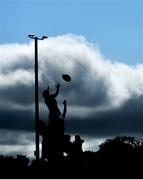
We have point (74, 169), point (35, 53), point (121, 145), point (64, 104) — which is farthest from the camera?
point (121, 145)

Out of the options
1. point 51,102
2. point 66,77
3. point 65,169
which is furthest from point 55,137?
point 66,77

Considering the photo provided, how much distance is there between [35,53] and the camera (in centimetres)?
3319

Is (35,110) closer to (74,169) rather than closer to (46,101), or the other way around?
(46,101)

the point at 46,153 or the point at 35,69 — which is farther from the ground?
the point at 35,69

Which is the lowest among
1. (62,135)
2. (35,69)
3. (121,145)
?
(62,135)

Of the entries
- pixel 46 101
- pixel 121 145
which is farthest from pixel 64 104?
pixel 121 145

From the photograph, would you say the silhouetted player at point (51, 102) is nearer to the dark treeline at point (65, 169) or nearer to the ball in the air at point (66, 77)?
the ball in the air at point (66, 77)

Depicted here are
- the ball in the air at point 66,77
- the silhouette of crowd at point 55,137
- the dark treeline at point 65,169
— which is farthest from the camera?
the silhouette of crowd at point 55,137

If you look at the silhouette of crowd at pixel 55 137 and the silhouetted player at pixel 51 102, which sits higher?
the silhouetted player at pixel 51 102

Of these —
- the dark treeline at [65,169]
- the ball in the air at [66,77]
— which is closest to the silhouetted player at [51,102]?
the ball in the air at [66,77]

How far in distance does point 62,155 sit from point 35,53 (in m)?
5.67

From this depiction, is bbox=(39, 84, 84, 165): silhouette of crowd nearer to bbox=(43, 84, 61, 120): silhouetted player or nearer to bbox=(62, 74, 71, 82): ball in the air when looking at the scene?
bbox=(43, 84, 61, 120): silhouetted player

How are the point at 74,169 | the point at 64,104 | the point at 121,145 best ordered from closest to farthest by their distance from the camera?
the point at 74,169 → the point at 64,104 → the point at 121,145

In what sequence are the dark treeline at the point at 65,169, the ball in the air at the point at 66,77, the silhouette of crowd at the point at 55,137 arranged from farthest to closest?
the silhouette of crowd at the point at 55,137, the ball in the air at the point at 66,77, the dark treeline at the point at 65,169
